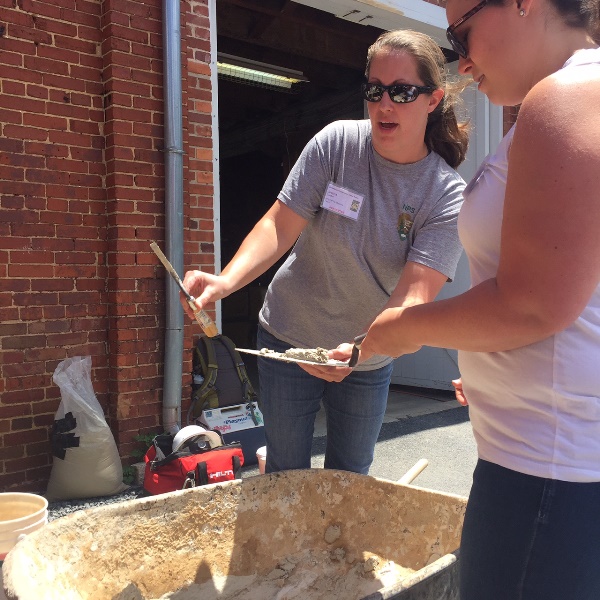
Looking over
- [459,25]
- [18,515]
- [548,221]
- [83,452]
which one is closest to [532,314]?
[548,221]

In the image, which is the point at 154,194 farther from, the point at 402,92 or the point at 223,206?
the point at 223,206

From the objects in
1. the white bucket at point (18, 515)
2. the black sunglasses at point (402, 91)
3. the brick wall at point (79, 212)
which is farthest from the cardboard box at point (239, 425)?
the black sunglasses at point (402, 91)

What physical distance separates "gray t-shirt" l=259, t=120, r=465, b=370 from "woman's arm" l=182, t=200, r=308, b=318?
46 mm

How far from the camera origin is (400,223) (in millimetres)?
1972

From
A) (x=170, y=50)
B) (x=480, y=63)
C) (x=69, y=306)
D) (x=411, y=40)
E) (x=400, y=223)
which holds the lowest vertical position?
(x=69, y=306)

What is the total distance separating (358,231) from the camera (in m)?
1.96

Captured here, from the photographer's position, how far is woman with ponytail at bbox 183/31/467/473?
191 cm

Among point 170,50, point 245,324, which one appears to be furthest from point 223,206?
point 170,50

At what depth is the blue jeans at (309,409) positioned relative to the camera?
204cm

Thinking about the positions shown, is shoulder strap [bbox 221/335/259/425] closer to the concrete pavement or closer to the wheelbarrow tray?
the concrete pavement

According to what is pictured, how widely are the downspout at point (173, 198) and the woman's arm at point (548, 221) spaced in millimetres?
2930

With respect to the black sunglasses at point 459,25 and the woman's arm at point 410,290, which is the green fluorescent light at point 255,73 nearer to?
the woman's arm at point 410,290

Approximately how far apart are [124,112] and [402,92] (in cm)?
222

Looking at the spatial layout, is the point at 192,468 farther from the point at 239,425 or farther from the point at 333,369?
the point at 333,369
